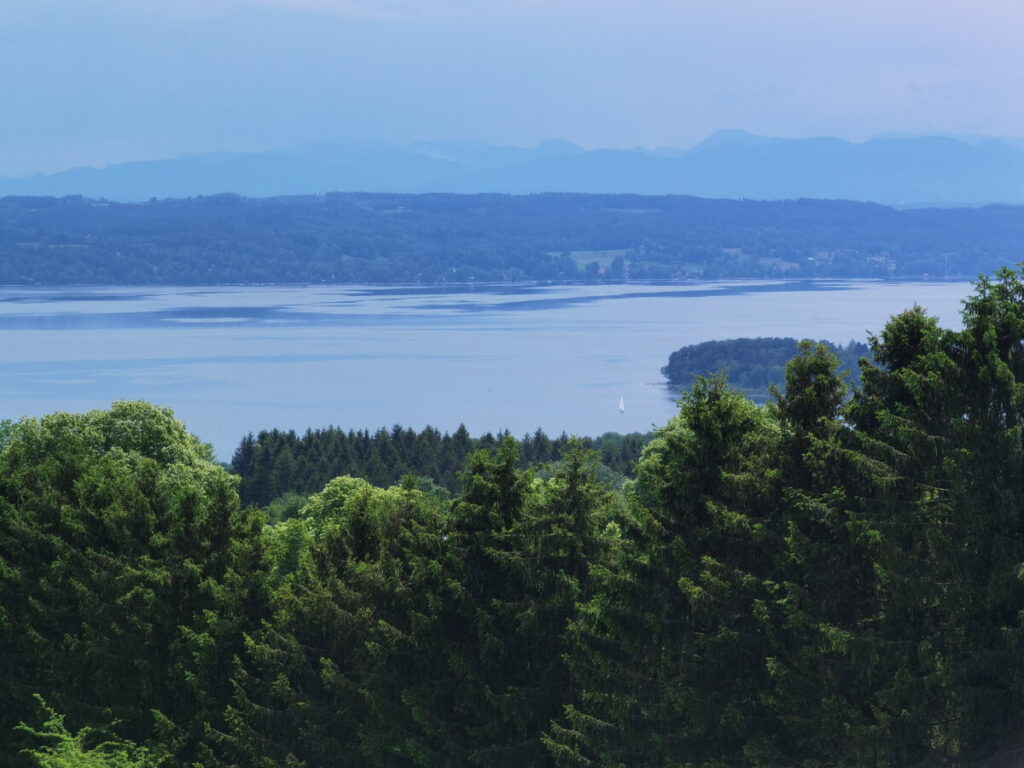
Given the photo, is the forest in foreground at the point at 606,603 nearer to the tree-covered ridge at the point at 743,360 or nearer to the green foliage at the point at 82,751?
the green foliage at the point at 82,751

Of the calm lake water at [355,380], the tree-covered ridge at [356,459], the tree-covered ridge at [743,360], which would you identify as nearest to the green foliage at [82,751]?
the tree-covered ridge at [356,459]

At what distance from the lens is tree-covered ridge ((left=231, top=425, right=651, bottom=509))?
215 feet

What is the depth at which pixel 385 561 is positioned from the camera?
1739 centimetres

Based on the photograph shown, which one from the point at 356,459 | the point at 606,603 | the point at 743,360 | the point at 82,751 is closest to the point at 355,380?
the point at 743,360

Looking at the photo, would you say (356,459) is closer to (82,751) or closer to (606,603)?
(82,751)

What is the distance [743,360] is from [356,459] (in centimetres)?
9685

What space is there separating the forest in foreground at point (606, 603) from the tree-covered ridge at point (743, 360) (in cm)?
13508

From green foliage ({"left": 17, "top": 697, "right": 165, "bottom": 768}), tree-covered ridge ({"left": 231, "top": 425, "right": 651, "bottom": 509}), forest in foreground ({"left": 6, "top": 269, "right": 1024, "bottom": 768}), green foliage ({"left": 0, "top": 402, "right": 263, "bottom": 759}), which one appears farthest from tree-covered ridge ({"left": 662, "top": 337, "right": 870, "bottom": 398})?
green foliage ({"left": 17, "top": 697, "right": 165, "bottom": 768})

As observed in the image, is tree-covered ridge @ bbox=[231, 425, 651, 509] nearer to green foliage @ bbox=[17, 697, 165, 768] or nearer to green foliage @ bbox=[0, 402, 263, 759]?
green foliage @ bbox=[0, 402, 263, 759]

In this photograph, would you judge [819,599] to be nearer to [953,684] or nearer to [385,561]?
[953,684]

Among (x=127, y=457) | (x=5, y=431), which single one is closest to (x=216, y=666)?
(x=127, y=457)

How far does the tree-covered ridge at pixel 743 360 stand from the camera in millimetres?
155625

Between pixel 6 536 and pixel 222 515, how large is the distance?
3.80 meters

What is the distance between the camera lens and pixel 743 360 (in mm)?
159500
